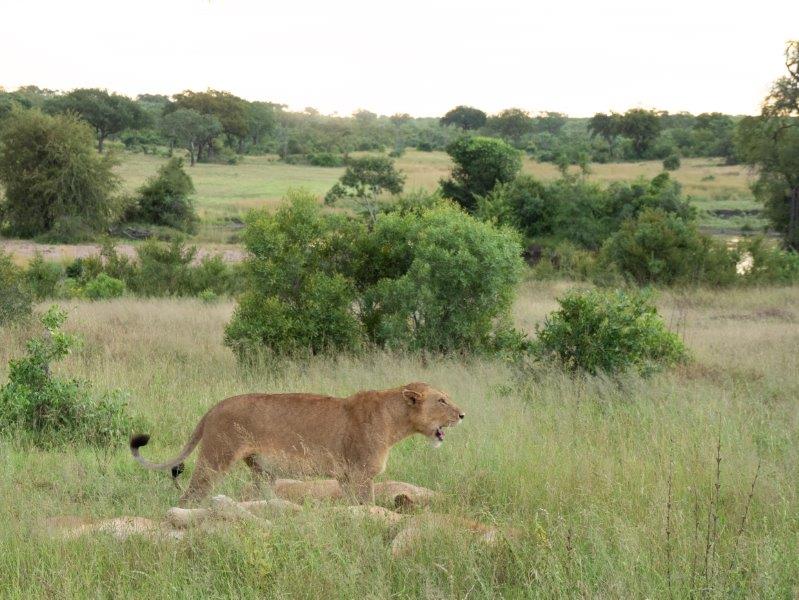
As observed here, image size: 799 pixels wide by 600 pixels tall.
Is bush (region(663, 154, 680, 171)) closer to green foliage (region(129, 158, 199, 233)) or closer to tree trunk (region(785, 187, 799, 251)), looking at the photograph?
tree trunk (region(785, 187, 799, 251))

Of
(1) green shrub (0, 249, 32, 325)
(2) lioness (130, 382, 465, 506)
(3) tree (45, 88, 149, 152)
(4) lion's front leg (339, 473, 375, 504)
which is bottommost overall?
(1) green shrub (0, 249, 32, 325)

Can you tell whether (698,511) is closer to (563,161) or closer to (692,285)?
(692,285)

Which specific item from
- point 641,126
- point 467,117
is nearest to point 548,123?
point 467,117

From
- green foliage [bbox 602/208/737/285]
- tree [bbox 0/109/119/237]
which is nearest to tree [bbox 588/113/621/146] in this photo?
tree [bbox 0/109/119/237]

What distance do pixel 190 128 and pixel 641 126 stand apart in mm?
38914

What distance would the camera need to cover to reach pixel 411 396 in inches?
218

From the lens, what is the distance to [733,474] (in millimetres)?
5812

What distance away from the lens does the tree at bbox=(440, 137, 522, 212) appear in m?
40.7

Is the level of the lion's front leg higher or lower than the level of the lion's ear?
→ lower

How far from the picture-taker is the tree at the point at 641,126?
3088 inches

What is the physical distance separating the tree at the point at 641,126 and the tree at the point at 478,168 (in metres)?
40.0

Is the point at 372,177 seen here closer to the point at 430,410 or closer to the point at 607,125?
the point at 607,125

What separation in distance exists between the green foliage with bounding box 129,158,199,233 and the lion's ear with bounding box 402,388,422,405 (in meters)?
38.5

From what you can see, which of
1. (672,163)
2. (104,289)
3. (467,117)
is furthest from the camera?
(467,117)
